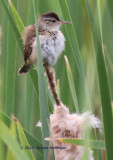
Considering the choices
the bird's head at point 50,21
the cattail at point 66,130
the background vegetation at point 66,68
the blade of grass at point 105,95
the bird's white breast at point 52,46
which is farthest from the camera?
the bird's head at point 50,21

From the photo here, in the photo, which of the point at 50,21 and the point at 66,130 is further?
the point at 50,21

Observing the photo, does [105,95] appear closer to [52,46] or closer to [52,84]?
[52,84]

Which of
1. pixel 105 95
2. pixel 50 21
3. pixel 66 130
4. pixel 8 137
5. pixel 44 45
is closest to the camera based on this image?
pixel 8 137

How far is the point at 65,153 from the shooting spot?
1.20 metres

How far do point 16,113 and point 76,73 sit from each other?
46cm

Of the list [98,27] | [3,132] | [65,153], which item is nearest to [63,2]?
[98,27]

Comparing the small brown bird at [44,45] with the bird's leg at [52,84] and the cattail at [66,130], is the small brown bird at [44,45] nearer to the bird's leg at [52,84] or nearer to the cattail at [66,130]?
the bird's leg at [52,84]

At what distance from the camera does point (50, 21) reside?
204 cm

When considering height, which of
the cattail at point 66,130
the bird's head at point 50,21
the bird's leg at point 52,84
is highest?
the bird's head at point 50,21

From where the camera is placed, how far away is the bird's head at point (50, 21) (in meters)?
1.99

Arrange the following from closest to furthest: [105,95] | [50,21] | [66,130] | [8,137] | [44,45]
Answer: [8,137]
[105,95]
[66,130]
[44,45]
[50,21]

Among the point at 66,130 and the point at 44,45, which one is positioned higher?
the point at 44,45

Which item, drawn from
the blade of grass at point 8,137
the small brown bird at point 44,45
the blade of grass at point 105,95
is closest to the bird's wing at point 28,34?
the small brown bird at point 44,45

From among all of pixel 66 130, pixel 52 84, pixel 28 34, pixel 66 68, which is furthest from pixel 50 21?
pixel 66 130
